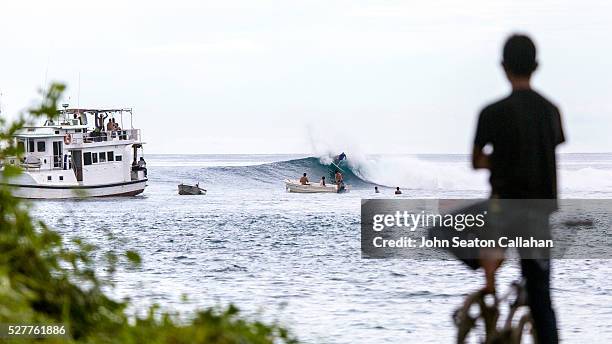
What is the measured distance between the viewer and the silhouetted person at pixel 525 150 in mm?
4840

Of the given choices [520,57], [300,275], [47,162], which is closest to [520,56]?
[520,57]

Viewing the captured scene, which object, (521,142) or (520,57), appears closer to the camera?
(521,142)

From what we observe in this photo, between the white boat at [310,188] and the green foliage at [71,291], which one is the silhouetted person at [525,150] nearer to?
the green foliage at [71,291]

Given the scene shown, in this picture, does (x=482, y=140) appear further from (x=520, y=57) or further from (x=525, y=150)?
(x=520, y=57)

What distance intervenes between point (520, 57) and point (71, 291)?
239cm

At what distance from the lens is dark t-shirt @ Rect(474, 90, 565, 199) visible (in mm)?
4840

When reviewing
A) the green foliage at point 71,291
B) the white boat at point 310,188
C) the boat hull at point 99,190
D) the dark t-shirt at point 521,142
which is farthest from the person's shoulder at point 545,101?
the white boat at point 310,188

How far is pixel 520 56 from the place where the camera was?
498 cm

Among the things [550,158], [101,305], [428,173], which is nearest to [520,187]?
[550,158]

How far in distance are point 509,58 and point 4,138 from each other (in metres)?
2.39

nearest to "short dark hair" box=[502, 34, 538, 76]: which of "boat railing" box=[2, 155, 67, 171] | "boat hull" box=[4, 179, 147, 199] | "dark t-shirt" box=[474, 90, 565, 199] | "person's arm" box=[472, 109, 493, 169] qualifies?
"dark t-shirt" box=[474, 90, 565, 199]

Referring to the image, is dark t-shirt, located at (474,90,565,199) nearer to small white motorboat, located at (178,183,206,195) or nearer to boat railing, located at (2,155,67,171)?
boat railing, located at (2,155,67,171)

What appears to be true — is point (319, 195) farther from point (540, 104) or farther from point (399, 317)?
point (540, 104)

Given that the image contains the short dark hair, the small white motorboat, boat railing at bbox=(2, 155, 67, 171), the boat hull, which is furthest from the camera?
the small white motorboat
